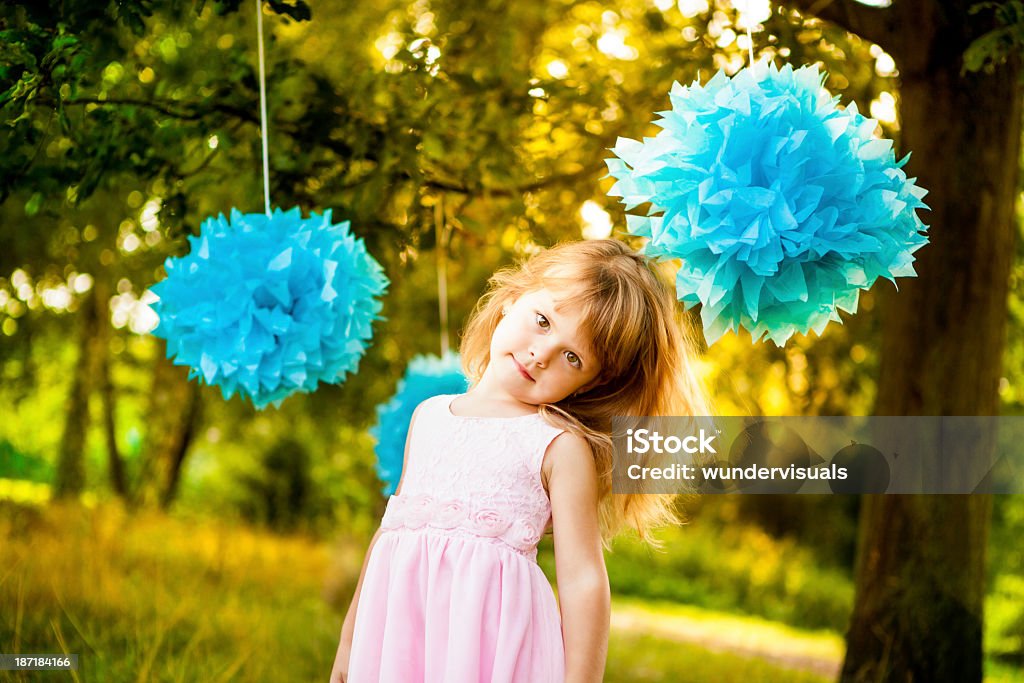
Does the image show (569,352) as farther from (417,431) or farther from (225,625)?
(225,625)

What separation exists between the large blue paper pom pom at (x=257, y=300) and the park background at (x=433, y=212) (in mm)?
566

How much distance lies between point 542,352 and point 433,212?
143 centimetres

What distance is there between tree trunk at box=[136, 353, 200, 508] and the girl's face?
20.2 ft

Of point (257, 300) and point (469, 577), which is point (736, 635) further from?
point (257, 300)

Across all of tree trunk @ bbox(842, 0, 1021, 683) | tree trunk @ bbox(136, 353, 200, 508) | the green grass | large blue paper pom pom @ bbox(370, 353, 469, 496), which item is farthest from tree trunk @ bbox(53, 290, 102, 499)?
tree trunk @ bbox(842, 0, 1021, 683)

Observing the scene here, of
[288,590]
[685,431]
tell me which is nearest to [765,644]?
[288,590]

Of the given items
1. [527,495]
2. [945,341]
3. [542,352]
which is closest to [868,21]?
[945,341]

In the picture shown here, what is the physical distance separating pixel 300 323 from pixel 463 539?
615 millimetres

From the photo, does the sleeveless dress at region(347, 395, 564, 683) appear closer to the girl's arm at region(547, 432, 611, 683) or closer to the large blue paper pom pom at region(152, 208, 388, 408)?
the girl's arm at region(547, 432, 611, 683)

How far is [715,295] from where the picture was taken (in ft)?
5.20

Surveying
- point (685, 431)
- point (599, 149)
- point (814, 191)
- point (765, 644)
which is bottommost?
point (765, 644)

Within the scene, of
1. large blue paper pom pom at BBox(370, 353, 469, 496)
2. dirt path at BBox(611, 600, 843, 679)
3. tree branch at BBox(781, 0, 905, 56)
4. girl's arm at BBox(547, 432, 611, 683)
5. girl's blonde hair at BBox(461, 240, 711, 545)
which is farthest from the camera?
dirt path at BBox(611, 600, 843, 679)

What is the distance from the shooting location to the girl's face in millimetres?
1906

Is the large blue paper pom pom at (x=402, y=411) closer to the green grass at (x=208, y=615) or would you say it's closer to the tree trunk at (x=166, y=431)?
the green grass at (x=208, y=615)
